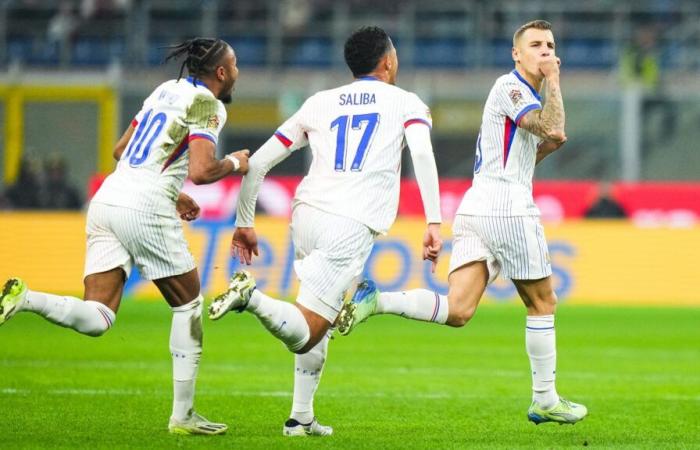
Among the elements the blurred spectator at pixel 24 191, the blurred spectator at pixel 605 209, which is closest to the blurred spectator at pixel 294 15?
the blurred spectator at pixel 24 191

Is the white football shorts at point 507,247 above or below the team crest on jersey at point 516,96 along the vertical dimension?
below

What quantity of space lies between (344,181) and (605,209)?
17705 mm

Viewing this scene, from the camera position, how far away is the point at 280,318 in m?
6.71

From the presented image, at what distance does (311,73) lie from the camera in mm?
28297

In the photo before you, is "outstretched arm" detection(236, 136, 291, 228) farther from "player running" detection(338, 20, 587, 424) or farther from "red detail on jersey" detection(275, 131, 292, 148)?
"player running" detection(338, 20, 587, 424)

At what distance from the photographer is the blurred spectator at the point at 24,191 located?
82.7 feet

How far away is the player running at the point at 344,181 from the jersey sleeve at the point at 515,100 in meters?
0.64

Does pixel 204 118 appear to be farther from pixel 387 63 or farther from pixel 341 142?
pixel 387 63

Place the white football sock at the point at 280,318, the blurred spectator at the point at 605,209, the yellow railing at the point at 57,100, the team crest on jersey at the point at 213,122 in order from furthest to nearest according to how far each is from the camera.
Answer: the yellow railing at the point at 57,100
the blurred spectator at the point at 605,209
the team crest on jersey at the point at 213,122
the white football sock at the point at 280,318

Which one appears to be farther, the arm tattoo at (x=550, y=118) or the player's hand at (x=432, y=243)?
the arm tattoo at (x=550, y=118)

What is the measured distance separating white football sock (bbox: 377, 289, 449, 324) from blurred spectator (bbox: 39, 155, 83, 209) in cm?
1845

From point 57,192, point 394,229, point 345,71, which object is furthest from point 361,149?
point 345,71

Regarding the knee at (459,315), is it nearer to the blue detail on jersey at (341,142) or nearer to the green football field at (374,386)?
the green football field at (374,386)

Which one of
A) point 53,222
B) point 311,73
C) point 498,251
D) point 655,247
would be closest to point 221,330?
point 53,222
